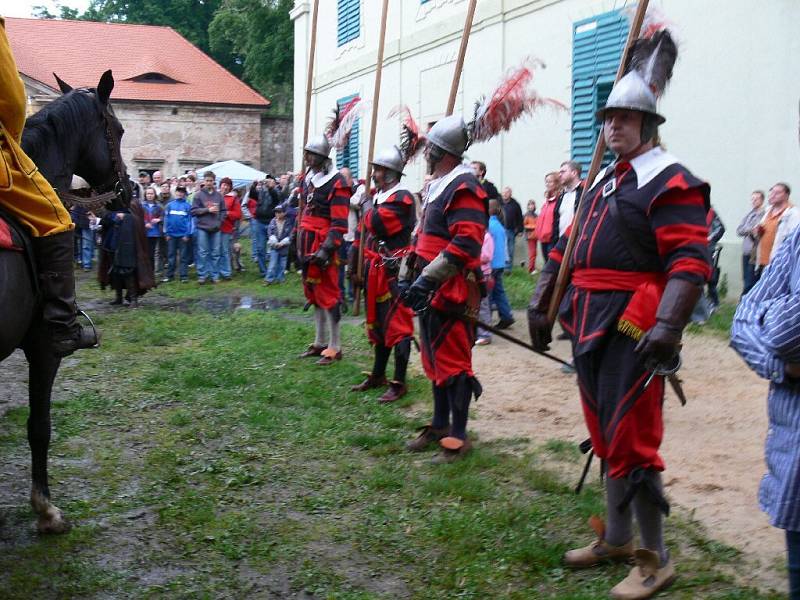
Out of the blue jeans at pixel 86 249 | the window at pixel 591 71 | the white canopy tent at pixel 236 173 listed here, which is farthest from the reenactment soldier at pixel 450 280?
the white canopy tent at pixel 236 173

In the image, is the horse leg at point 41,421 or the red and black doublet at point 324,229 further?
Result: the red and black doublet at point 324,229

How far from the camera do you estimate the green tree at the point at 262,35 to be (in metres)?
37.5

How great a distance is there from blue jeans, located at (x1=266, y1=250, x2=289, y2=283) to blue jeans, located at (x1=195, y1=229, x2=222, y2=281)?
112 centimetres

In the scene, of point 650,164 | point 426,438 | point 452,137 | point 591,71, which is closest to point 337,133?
point 452,137

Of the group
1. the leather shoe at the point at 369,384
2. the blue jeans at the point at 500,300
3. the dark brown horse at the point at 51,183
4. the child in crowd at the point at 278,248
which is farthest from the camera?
the child in crowd at the point at 278,248

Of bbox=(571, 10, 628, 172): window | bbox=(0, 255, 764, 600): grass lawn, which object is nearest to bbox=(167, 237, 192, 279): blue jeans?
bbox=(571, 10, 628, 172): window

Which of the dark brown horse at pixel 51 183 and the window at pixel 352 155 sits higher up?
the window at pixel 352 155

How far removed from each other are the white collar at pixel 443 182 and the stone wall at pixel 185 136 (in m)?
30.1

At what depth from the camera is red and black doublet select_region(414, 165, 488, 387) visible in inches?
212

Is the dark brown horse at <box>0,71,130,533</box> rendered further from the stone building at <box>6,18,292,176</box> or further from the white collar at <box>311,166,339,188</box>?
the stone building at <box>6,18,292,176</box>

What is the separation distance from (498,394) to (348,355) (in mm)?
1998

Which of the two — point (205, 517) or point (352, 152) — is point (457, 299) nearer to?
point (205, 517)

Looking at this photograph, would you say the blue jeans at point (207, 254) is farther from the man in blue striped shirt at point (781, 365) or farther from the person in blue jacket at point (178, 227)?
the man in blue striped shirt at point (781, 365)

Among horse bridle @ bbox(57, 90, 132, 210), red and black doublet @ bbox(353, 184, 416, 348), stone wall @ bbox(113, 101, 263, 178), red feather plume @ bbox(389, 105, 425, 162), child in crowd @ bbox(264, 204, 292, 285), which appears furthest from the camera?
stone wall @ bbox(113, 101, 263, 178)
